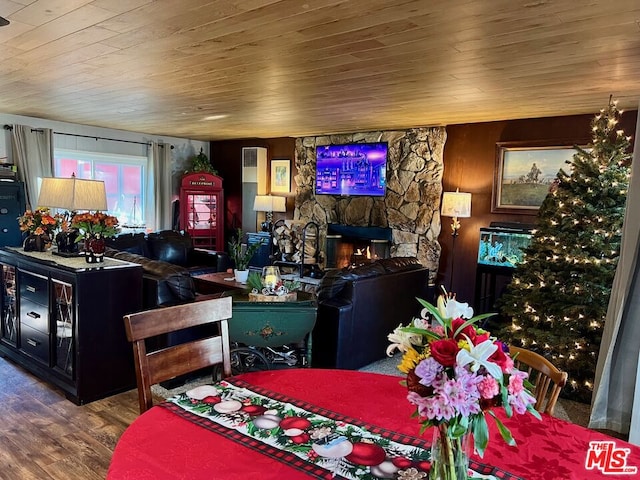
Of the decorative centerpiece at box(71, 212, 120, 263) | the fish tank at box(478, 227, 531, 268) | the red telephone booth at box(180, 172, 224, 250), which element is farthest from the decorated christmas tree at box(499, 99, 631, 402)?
the red telephone booth at box(180, 172, 224, 250)

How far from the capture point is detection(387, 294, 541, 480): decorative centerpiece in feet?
2.79

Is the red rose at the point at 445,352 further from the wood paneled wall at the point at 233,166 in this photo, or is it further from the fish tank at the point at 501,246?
the wood paneled wall at the point at 233,166

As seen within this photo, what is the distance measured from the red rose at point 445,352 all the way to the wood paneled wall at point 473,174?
16.7 feet

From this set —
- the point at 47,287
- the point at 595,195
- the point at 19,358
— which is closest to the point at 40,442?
the point at 47,287

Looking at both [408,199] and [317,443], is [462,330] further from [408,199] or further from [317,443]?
[408,199]

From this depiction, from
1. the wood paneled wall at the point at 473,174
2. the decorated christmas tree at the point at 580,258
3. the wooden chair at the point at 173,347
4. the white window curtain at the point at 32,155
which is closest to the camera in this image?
the wooden chair at the point at 173,347

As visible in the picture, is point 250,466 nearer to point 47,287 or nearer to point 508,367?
point 508,367

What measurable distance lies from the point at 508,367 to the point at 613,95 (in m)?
4.06

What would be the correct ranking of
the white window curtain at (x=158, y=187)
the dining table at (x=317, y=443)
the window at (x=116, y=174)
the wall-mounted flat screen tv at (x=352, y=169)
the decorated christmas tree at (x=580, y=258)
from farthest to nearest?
the white window curtain at (x=158, y=187), the window at (x=116, y=174), the wall-mounted flat screen tv at (x=352, y=169), the decorated christmas tree at (x=580, y=258), the dining table at (x=317, y=443)

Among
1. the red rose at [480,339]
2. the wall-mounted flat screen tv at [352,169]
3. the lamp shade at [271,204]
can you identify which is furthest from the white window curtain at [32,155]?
the red rose at [480,339]

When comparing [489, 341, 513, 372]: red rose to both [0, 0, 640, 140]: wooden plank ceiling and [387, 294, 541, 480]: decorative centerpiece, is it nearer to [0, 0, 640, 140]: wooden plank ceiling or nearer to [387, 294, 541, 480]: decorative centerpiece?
[387, 294, 541, 480]: decorative centerpiece

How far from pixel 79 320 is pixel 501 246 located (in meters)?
4.34

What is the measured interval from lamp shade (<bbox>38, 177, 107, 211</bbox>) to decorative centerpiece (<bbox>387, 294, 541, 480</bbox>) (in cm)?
303

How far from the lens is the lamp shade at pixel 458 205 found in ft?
18.5
